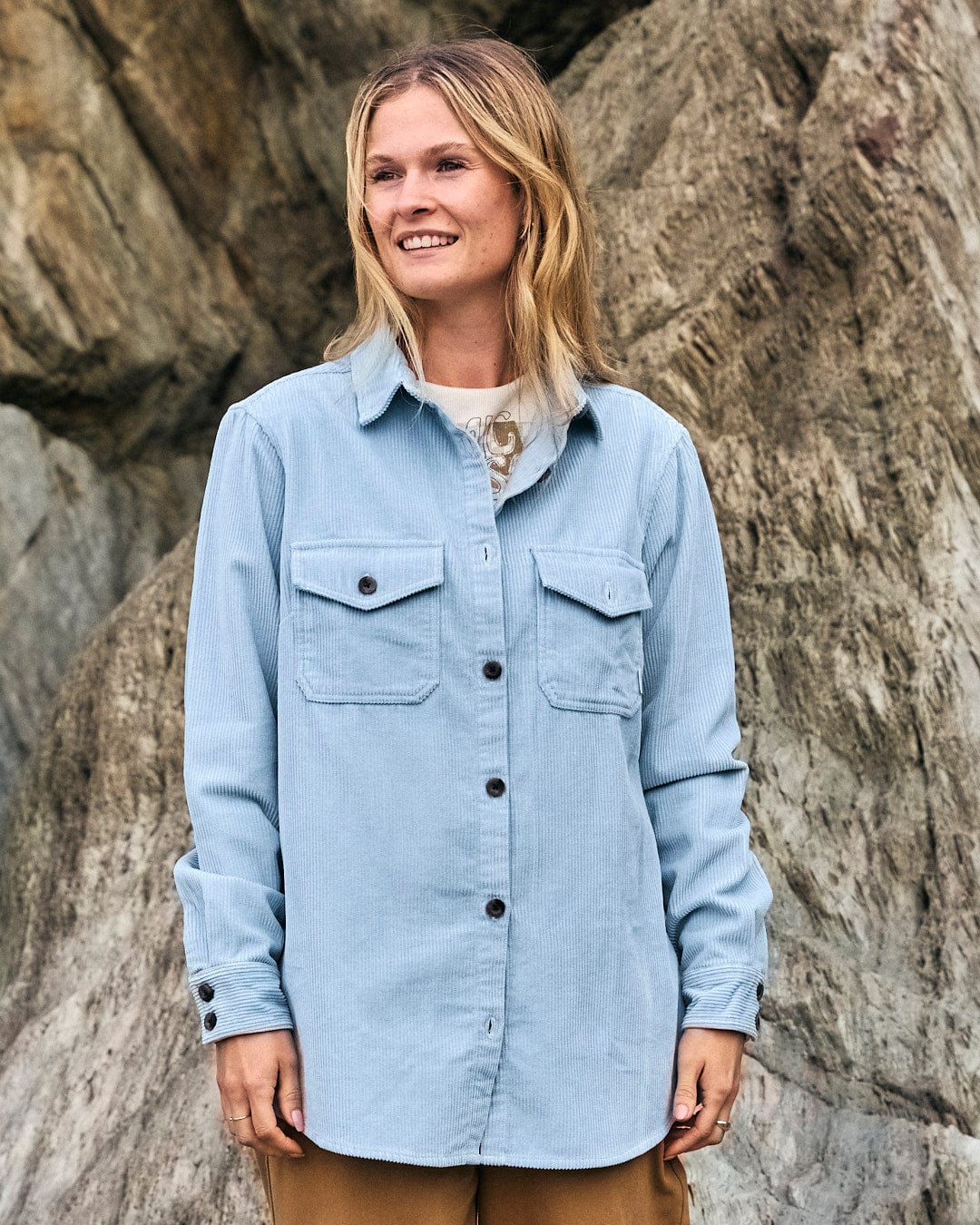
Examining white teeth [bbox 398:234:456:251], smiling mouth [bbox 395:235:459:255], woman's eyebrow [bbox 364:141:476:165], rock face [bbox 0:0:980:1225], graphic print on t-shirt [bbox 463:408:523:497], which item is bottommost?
rock face [bbox 0:0:980:1225]

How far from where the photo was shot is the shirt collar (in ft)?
6.71

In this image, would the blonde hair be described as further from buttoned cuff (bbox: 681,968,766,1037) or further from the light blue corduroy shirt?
buttoned cuff (bbox: 681,968,766,1037)

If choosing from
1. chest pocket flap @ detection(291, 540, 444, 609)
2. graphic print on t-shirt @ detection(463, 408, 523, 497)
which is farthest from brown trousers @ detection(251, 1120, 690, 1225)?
graphic print on t-shirt @ detection(463, 408, 523, 497)

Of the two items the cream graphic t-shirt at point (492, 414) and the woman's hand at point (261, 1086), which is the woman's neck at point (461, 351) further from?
the woman's hand at point (261, 1086)

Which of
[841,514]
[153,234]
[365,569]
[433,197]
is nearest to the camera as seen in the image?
[365,569]

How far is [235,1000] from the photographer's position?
6.03 ft

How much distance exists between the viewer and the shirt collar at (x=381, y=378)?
204 cm

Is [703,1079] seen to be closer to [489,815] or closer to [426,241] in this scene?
[489,815]

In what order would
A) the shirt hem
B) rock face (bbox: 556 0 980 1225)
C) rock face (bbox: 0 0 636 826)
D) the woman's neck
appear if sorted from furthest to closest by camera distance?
1. rock face (bbox: 0 0 636 826)
2. rock face (bbox: 556 0 980 1225)
3. the woman's neck
4. the shirt hem

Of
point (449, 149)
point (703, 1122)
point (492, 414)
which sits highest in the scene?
point (449, 149)

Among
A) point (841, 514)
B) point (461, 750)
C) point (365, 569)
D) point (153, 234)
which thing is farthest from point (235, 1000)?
point (153, 234)

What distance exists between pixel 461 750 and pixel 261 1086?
1.64ft

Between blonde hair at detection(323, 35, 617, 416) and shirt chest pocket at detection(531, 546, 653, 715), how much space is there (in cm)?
25

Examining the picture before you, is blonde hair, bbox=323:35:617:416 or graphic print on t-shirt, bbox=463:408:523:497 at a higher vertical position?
blonde hair, bbox=323:35:617:416
